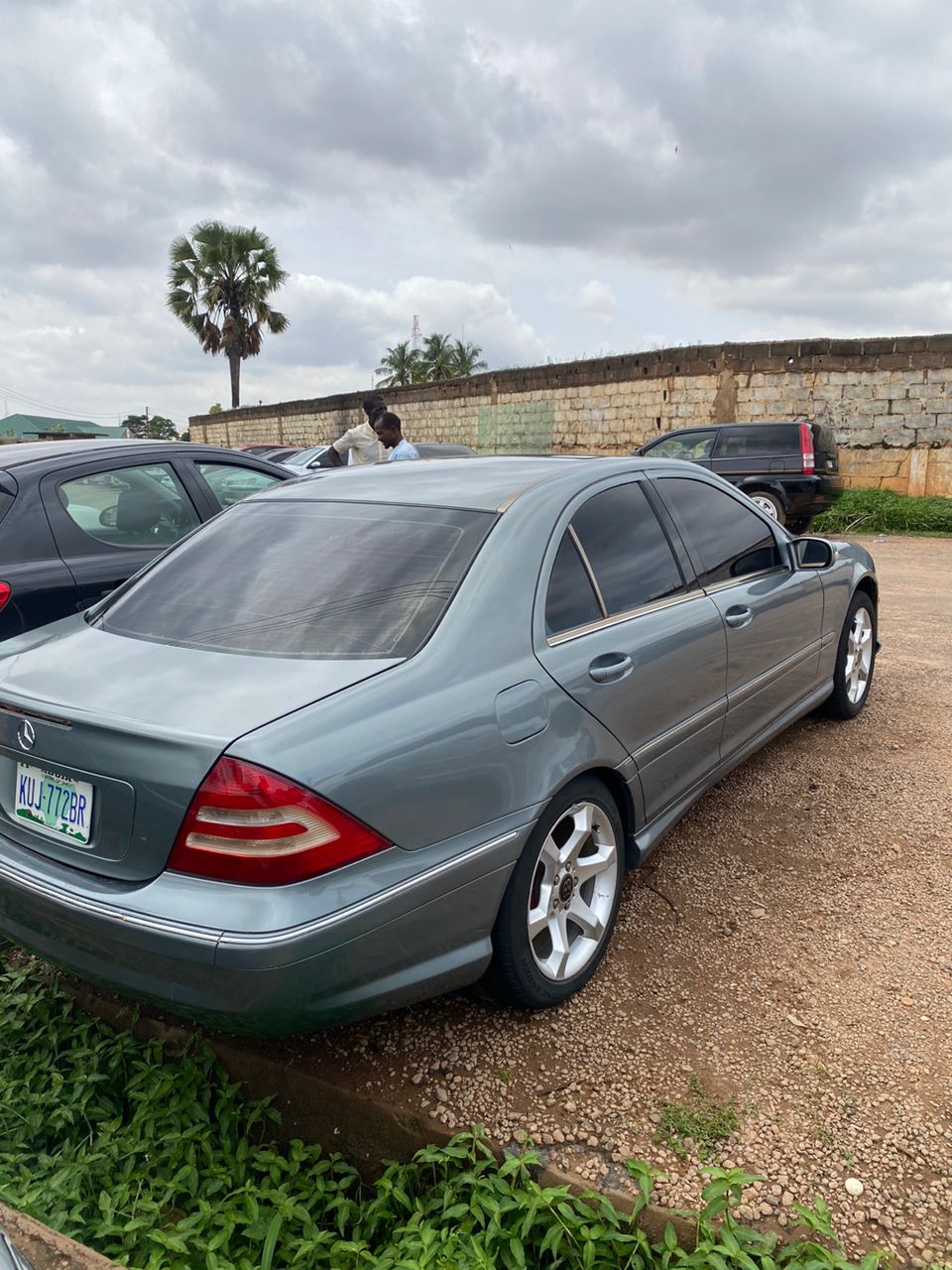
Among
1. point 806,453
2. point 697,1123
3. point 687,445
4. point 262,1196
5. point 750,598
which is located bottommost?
point 262,1196

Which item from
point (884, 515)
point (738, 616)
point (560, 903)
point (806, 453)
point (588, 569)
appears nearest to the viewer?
point (560, 903)

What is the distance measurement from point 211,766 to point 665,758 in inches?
60.3

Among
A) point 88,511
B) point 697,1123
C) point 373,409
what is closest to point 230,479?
point 88,511

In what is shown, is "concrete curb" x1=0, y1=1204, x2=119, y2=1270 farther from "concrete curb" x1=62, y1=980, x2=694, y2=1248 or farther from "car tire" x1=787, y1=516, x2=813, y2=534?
"car tire" x1=787, y1=516, x2=813, y2=534

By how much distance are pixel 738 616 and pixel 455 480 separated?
47.7 inches

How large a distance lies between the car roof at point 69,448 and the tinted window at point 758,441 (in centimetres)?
886

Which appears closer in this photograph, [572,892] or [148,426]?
[572,892]

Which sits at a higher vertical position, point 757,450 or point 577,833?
point 757,450

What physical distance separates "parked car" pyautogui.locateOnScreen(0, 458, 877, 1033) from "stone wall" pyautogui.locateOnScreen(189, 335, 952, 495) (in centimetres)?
1208

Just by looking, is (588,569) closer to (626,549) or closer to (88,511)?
(626,549)

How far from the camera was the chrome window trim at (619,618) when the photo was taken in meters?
2.47

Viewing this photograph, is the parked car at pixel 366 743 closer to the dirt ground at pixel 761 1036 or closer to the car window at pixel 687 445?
the dirt ground at pixel 761 1036

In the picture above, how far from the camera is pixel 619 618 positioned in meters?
2.75

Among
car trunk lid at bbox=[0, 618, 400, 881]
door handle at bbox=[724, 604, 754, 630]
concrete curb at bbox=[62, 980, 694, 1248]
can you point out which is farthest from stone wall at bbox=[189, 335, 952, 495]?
concrete curb at bbox=[62, 980, 694, 1248]
